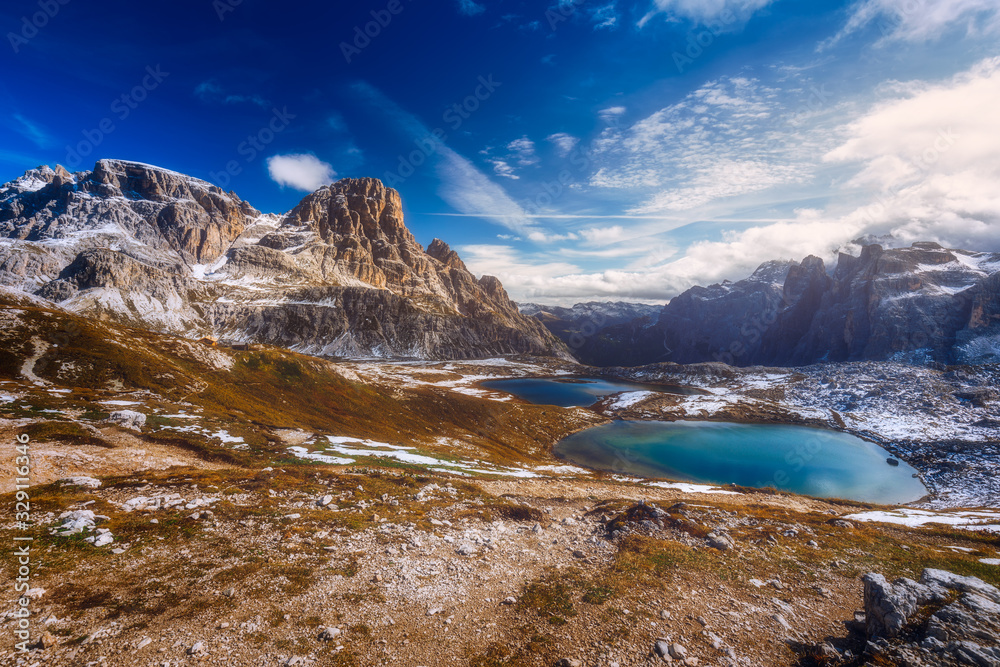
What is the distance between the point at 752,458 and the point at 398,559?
90.4 m

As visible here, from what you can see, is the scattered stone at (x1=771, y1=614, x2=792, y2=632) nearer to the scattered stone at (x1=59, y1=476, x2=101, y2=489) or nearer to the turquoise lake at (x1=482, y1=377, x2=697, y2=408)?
the scattered stone at (x1=59, y1=476, x2=101, y2=489)

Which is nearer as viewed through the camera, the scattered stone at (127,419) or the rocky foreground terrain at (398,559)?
the rocky foreground terrain at (398,559)

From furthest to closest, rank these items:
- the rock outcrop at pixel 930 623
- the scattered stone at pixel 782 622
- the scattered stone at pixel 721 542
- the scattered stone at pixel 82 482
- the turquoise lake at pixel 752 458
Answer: the turquoise lake at pixel 752 458 < the scattered stone at pixel 721 542 < the scattered stone at pixel 82 482 < the scattered stone at pixel 782 622 < the rock outcrop at pixel 930 623

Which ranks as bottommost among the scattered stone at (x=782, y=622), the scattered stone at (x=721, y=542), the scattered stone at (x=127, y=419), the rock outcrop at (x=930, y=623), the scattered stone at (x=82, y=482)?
the scattered stone at (x=721, y=542)

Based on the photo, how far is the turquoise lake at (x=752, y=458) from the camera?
67.6 metres

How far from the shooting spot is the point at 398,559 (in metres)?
18.1

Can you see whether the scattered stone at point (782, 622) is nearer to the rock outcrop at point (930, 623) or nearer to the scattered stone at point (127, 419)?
the rock outcrop at point (930, 623)

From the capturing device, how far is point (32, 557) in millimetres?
14117

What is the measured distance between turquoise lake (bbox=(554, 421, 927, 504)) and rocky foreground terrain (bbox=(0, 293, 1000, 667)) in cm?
2620

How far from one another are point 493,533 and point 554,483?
19.6m

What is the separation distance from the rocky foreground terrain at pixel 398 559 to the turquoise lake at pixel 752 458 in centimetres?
2620

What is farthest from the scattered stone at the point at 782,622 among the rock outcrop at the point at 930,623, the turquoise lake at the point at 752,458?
the turquoise lake at the point at 752,458

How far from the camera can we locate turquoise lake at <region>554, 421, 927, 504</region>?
222 feet

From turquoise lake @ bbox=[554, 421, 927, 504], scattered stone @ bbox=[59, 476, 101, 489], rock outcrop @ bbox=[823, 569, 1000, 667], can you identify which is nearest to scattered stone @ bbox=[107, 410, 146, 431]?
scattered stone @ bbox=[59, 476, 101, 489]
